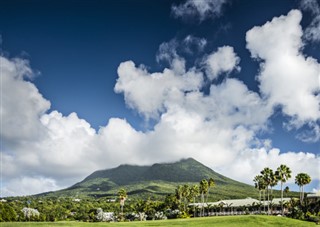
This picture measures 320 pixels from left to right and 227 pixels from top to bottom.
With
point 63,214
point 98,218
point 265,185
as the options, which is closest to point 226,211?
point 265,185

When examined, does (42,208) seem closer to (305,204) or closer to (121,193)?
(121,193)

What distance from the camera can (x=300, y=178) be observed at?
131625 mm

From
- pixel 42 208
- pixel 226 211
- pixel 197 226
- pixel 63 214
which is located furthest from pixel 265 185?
pixel 42 208

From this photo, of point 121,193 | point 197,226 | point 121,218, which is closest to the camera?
point 197,226

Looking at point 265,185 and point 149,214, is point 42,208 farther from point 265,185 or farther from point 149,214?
point 265,185

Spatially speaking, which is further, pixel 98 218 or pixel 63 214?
pixel 63 214

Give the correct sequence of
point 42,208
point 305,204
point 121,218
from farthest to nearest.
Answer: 1. point 42,208
2. point 121,218
3. point 305,204

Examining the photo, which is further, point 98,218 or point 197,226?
point 98,218

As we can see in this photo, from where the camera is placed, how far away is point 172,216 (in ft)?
437

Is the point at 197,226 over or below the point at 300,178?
below

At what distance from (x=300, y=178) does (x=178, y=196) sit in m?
53.9

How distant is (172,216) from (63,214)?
5311cm

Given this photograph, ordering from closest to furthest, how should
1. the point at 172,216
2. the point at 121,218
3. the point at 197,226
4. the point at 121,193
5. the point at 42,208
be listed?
the point at 197,226, the point at 172,216, the point at 121,218, the point at 121,193, the point at 42,208

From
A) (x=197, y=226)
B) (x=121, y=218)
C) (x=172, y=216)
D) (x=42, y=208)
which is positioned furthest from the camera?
(x=42, y=208)
